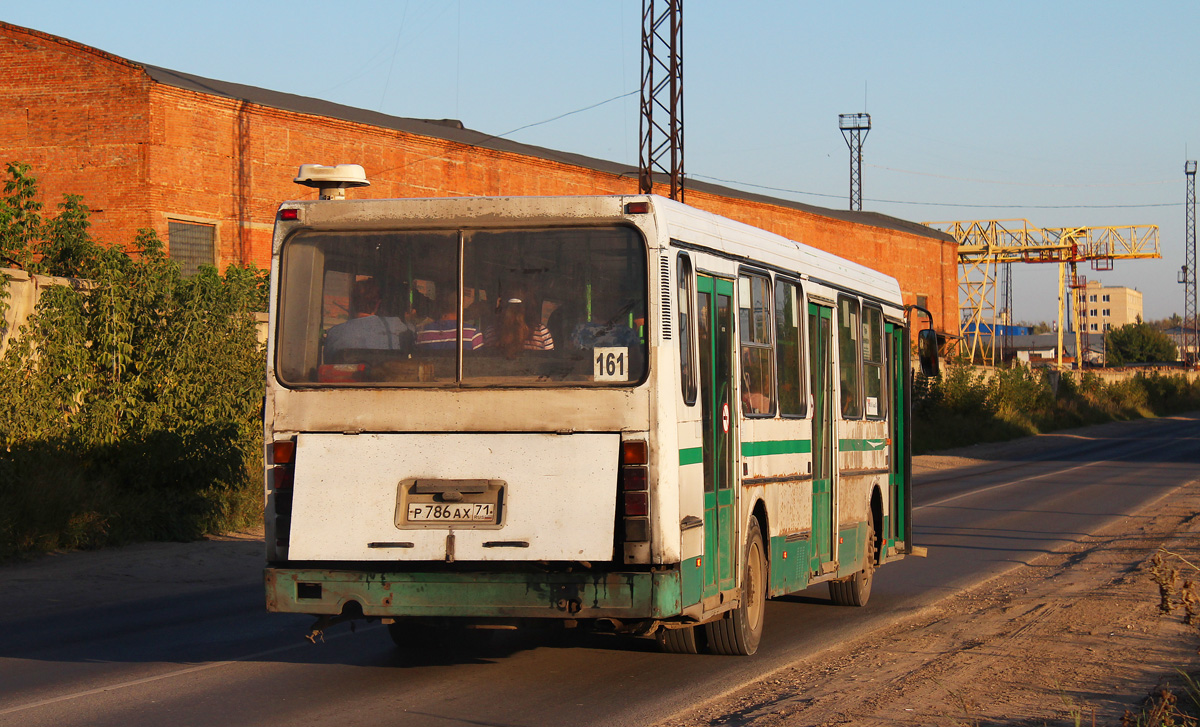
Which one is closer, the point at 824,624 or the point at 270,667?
the point at 270,667

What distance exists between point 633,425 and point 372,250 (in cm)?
198

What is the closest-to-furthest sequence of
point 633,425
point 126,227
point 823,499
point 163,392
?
point 633,425 → point 823,499 → point 163,392 → point 126,227

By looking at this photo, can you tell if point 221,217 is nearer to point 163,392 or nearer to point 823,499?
point 163,392

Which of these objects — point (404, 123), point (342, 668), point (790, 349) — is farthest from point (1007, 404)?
point (342, 668)

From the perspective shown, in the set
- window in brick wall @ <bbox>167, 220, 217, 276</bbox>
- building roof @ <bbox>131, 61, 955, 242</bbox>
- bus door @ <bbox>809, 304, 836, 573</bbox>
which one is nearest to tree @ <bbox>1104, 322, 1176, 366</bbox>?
building roof @ <bbox>131, 61, 955, 242</bbox>

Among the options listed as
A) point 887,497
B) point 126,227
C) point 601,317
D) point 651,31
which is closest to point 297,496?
point 601,317

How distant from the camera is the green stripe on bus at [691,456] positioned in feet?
24.5

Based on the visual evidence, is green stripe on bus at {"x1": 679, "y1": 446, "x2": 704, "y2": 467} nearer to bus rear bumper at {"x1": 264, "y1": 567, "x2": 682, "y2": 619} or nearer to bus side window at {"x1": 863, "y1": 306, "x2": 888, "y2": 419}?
bus rear bumper at {"x1": 264, "y1": 567, "x2": 682, "y2": 619}

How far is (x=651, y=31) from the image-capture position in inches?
1336

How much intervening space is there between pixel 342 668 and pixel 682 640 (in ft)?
7.56

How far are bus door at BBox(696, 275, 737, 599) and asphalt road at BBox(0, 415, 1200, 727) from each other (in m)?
0.77

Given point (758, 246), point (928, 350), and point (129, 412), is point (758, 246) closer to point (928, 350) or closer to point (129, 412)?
point (928, 350)

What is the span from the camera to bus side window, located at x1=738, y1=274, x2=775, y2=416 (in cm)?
883

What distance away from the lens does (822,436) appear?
10.4m
